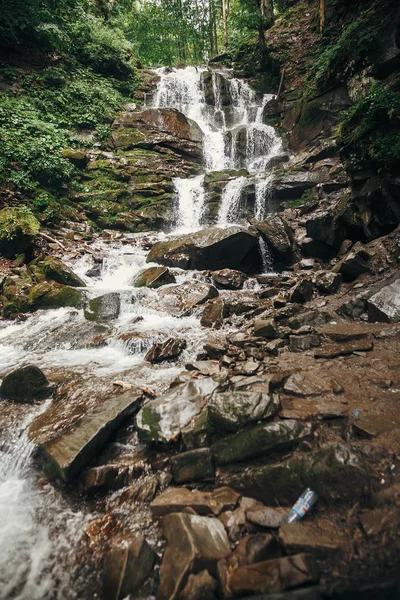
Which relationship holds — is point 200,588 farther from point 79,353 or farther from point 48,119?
point 48,119

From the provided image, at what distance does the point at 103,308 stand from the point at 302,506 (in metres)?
5.94

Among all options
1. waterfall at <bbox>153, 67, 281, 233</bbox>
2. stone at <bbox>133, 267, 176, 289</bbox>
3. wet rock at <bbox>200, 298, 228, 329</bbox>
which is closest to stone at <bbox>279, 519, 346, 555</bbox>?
wet rock at <bbox>200, 298, 228, 329</bbox>

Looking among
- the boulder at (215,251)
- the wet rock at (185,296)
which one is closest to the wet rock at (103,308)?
the wet rock at (185,296)

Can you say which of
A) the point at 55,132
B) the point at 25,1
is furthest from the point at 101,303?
the point at 25,1

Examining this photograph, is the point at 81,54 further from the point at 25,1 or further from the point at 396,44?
the point at 396,44

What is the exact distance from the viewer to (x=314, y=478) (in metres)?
2.14

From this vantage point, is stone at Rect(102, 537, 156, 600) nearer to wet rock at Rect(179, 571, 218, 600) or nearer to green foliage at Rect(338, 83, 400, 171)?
wet rock at Rect(179, 571, 218, 600)

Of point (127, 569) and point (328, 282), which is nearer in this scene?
point (127, 569)

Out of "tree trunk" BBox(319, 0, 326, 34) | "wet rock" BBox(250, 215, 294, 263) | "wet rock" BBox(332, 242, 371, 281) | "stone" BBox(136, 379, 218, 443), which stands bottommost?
"stone" BBox(136, 379, 218, 443)

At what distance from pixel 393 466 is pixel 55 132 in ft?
55.4

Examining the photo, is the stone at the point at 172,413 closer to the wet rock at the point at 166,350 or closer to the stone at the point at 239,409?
the stone at the point at 239,409

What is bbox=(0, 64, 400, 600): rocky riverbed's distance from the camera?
1.84 m

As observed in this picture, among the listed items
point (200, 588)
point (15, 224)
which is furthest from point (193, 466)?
point (15, 224)

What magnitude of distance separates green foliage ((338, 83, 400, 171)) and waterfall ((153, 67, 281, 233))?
5.47m
